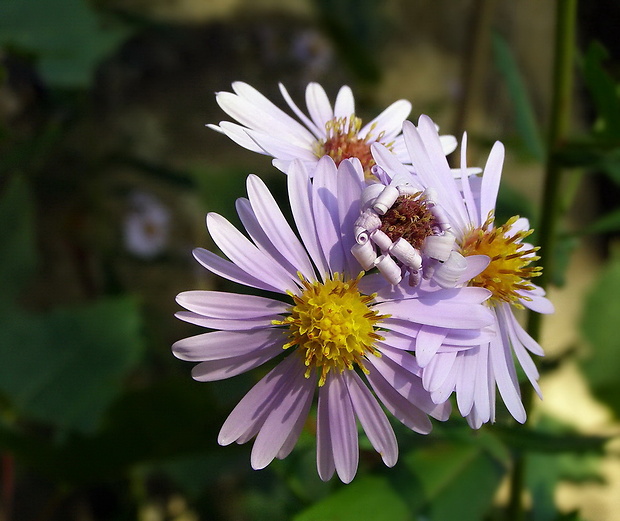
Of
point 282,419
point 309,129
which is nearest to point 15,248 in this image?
point 309,129

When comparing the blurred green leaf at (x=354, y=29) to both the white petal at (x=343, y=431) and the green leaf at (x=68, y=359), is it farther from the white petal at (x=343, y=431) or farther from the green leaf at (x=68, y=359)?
the white petal at (x=343, y=431)

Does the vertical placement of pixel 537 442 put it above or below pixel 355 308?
below

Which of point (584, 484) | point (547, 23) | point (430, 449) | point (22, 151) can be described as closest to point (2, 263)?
point (22, 151)

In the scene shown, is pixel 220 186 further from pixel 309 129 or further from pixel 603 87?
pixel 603 87

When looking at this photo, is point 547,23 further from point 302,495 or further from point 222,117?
point 302,495

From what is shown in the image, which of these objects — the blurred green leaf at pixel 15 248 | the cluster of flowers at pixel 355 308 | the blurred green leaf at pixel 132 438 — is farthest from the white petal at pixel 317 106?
the blurred green leaf at pixel 15 248
